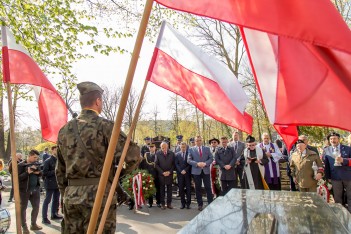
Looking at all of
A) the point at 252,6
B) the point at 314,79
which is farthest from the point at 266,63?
the point at 252,6

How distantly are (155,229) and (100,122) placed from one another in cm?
487

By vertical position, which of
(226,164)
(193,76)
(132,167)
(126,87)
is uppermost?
(193,76)

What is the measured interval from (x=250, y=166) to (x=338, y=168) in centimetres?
233

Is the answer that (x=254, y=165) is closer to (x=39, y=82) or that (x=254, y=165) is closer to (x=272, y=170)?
(x=272, y=170)

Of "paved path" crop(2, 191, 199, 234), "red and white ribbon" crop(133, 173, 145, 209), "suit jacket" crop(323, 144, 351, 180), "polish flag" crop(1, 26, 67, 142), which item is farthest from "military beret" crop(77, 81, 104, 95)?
"red and white ribbon" crop(133, 173, 145, 209)

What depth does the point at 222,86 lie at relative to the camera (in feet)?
11.1

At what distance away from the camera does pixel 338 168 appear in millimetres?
7797

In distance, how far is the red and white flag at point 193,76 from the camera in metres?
3.40

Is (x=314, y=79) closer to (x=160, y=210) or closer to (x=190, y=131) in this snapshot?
(x=160, y=210)

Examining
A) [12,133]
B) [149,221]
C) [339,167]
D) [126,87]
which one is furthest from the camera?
[149,221]

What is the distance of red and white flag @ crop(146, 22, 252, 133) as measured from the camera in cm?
340

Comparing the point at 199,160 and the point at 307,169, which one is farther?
the point at 199,160

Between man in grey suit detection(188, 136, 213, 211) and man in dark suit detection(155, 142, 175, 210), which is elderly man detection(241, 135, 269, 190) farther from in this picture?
man in dark suit detection(155, 142, 175, 210)

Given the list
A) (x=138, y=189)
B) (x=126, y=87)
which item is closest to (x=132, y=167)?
(x=126, y=87)
